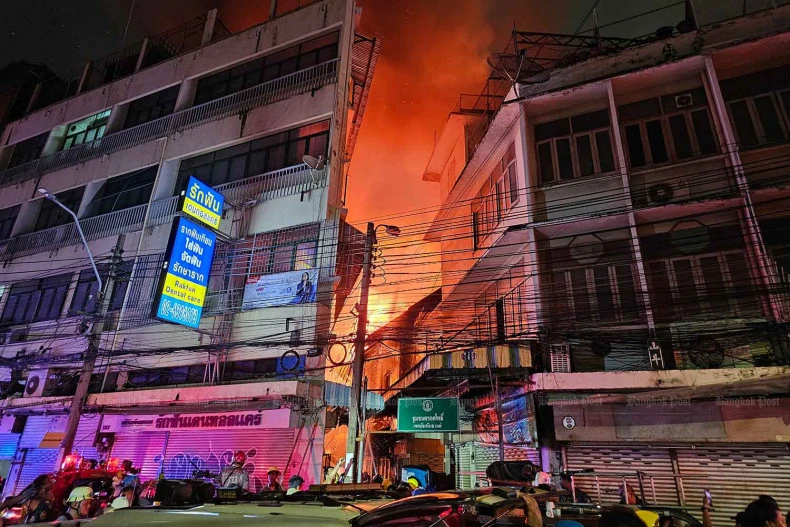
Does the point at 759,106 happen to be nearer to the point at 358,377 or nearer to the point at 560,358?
the point at 560,358

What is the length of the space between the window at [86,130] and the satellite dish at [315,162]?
15.1 metres

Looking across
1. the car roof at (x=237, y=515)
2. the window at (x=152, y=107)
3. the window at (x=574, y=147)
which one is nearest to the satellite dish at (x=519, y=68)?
the window at (x=574, y=147)

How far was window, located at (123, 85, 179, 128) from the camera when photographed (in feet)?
75.7

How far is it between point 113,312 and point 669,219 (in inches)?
799

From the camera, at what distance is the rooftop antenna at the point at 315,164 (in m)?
16.5

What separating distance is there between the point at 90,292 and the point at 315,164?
12.4m

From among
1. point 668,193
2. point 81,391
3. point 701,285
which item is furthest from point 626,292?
point 81,391

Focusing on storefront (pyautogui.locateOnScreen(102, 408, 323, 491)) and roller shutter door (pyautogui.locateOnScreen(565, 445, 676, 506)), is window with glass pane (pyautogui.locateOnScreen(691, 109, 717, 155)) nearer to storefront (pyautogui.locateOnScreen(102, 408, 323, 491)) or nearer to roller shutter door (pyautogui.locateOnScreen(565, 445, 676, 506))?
roller shutter door (pyautogui.locateOnScreen(565, 445, 676, 506))

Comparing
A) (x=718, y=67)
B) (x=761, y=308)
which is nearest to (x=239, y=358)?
(x=761, y=308)

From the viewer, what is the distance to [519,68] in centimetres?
1400

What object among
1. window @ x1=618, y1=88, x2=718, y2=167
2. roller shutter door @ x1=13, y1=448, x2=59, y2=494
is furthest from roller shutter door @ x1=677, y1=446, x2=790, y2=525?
roller shutter door @ x1=13, y1=448, x2=59, y2=494

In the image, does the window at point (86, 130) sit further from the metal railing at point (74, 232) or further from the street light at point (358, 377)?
the street light at point (358, 377)

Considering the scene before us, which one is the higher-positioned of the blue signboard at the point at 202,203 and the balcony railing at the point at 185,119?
the balcony railing at the point at 185,119

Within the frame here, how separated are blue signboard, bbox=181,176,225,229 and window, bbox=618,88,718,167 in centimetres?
1418
